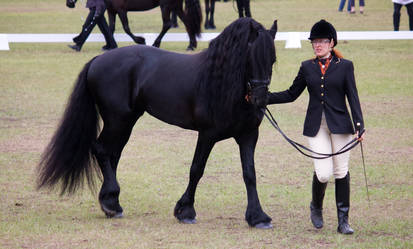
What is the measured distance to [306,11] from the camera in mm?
24250

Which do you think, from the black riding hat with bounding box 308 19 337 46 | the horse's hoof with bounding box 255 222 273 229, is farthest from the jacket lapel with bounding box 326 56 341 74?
the horse's hoof with bounding box 255 222 273 229

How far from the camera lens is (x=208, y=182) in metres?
7.80

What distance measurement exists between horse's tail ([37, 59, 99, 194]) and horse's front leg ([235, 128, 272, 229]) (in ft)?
4.91

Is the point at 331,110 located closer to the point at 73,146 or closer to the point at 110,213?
the point at 110,213

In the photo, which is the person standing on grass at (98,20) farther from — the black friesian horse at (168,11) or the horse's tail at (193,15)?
the horse's tail at (193,15)

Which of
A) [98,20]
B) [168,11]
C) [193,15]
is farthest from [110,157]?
[98,20]

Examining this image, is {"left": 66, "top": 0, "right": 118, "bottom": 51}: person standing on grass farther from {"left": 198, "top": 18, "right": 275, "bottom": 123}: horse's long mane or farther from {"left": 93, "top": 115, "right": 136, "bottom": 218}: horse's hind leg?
{"left": 198, "top": 18, "right": 275, "bottom": 123}: horse's long mane

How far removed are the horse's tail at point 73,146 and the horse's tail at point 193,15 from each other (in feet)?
31.8

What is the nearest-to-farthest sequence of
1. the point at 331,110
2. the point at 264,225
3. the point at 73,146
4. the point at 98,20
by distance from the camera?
the point at 331,110
the point at 264,225
the point at 73,146
the point at 98,20

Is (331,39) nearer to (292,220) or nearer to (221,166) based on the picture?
(292,220)

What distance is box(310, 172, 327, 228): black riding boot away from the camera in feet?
19.5

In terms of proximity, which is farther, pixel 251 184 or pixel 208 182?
pixel 208 182

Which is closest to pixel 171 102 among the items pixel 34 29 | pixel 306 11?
pixel 34 29

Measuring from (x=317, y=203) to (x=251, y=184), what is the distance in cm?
58
